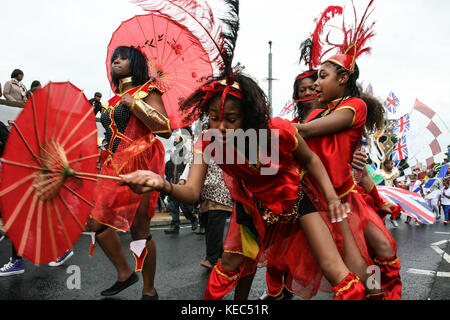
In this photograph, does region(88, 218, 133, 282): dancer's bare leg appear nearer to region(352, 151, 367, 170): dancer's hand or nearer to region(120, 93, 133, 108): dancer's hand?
region(120, 93, 133, 108): dancer's hand

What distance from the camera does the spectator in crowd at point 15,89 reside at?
307 inches

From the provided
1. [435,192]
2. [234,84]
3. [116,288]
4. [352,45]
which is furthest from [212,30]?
[435,192]

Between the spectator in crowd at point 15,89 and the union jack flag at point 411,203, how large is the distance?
7.27 meters

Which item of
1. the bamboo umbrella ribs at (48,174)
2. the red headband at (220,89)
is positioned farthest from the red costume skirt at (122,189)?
the red headband at (220,89)

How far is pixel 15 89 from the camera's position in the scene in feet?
26.0

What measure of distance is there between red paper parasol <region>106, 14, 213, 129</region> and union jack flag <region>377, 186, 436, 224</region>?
2.12m

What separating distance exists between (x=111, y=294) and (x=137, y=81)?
179 cm

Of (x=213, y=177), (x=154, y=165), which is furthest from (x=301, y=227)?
(x=213, y=177)

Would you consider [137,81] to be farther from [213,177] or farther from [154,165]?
[213,177]

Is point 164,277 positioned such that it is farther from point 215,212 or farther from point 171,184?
point 171,184

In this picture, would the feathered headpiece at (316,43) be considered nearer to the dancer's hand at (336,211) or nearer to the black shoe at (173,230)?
the dancer's hand at (336,211)

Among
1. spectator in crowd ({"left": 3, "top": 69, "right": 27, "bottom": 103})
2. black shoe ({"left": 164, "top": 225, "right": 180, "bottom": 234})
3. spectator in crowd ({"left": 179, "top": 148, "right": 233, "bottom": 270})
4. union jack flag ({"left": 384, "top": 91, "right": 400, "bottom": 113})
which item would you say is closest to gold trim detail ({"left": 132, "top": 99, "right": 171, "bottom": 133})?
spectator in crowd ({"left": 179, "top": 148, "right": 233, "bottom": 270})

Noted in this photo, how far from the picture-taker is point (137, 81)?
316 cm

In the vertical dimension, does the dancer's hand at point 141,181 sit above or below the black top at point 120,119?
below
